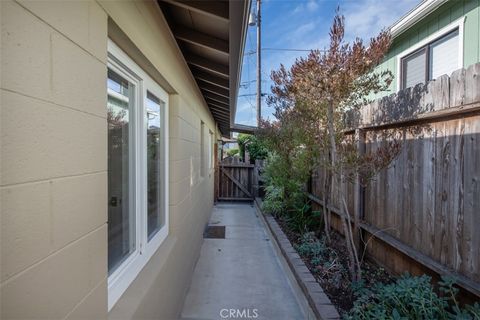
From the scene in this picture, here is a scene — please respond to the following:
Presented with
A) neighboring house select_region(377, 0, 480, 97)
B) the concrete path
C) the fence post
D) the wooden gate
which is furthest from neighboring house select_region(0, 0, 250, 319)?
the wooden gate

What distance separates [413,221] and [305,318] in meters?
1.42

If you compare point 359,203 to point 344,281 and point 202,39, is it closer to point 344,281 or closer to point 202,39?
point 344,281

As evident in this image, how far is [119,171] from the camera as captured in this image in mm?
1823

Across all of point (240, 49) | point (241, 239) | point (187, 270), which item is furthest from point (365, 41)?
point (241, 239)

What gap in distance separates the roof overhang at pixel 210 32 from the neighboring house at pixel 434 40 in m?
3.27

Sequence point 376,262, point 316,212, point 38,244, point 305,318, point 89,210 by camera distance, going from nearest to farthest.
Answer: point 38,244 < point 89,210 < point 305,318 < point 376,262 < point 316,212

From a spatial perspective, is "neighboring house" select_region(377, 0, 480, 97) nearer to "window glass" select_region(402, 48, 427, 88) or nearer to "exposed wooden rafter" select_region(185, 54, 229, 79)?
"window glass" select_region(402, 48, 427, 88)

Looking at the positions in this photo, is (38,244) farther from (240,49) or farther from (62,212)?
(240,49)

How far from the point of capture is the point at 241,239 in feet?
18.8

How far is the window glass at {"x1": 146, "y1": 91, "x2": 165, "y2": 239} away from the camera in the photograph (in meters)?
2.46

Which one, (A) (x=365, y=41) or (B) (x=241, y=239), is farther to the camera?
(B) (x=241, y=239)

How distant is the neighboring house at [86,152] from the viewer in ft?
2.59

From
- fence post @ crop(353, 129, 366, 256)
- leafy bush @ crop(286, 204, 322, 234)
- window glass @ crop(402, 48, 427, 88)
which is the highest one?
window glass @ crop(402, 48, 427, 88)

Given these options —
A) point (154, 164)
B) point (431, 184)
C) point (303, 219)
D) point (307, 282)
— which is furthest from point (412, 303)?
point (303, 219)
